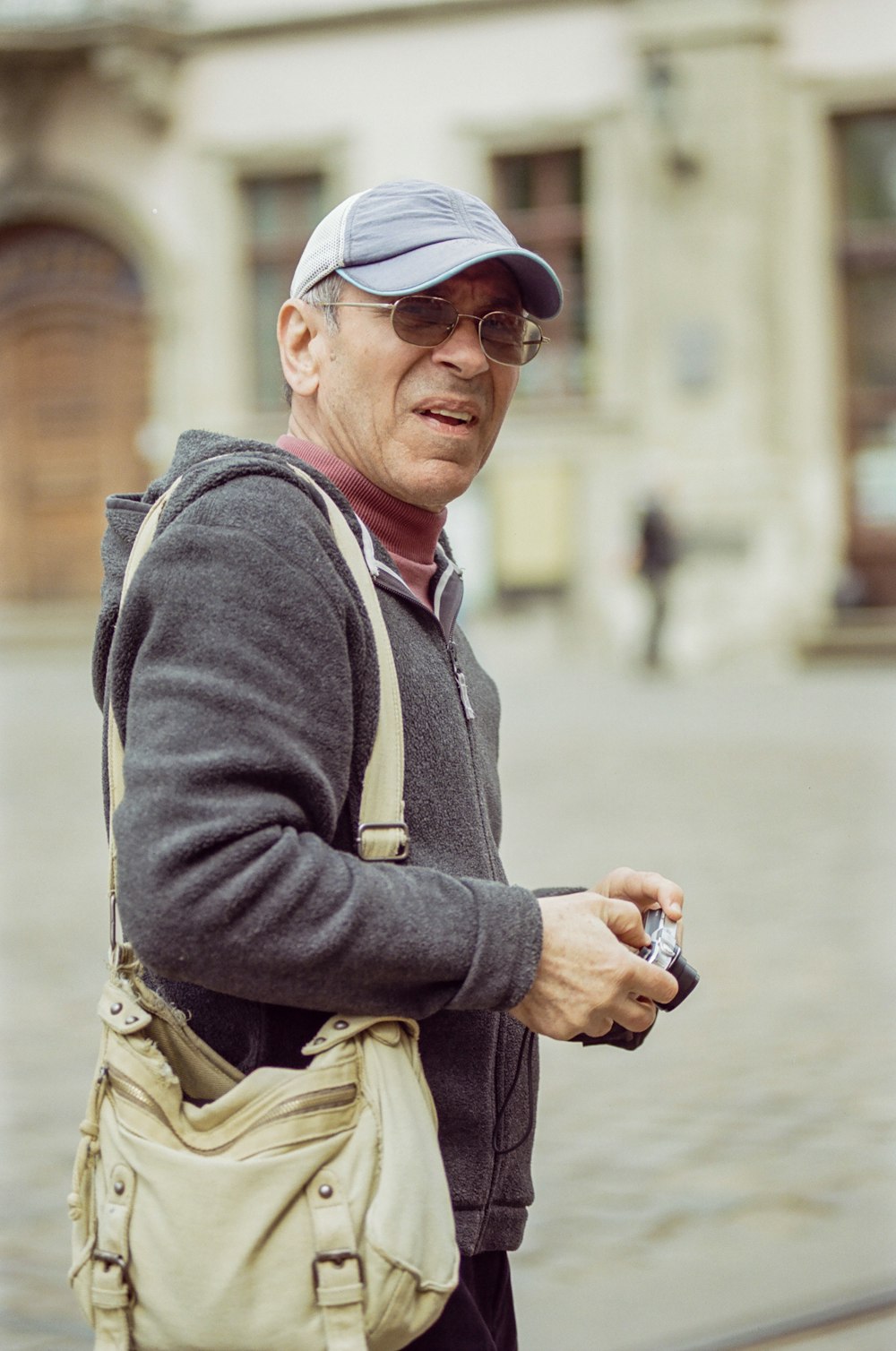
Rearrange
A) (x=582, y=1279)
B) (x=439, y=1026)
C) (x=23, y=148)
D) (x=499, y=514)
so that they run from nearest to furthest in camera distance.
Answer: (x=439, y=1026), (x=582, y=1279), (x=499, y=514), (x=23, y=148)

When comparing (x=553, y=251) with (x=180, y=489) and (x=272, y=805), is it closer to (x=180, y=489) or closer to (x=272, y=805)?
(x=180, y=489)

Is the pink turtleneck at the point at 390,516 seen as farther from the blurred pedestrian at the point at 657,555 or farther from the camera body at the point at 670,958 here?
the blurred pedestrian at the point at 657,555

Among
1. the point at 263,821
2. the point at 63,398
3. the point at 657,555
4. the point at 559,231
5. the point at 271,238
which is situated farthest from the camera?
the point at 63,398

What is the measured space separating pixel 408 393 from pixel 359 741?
0.37 metres

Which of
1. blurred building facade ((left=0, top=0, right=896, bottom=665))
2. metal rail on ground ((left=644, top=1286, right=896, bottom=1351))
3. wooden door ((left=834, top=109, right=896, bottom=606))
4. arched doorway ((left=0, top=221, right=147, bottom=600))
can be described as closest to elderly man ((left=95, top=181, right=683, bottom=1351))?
metal rail on ground ((left=644, top=1286, right=896, bottom=1351))

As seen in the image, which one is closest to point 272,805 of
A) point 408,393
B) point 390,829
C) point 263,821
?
point 263,821

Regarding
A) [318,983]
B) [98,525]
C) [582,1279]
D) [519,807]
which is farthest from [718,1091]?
[98,525]

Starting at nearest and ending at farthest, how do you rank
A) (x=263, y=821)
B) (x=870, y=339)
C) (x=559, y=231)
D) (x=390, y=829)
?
(x=263, y=821) < (x=390, y=829) < (x=870, y=339) < (x=559, y=231)

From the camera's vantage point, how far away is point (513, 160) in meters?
20.1

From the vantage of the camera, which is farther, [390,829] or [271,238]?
[271,238]

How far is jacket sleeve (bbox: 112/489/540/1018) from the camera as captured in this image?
168 cm

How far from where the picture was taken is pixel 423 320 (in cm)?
194

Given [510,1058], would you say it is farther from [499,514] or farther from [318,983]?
[499,514]

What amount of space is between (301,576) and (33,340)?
20799 mm
